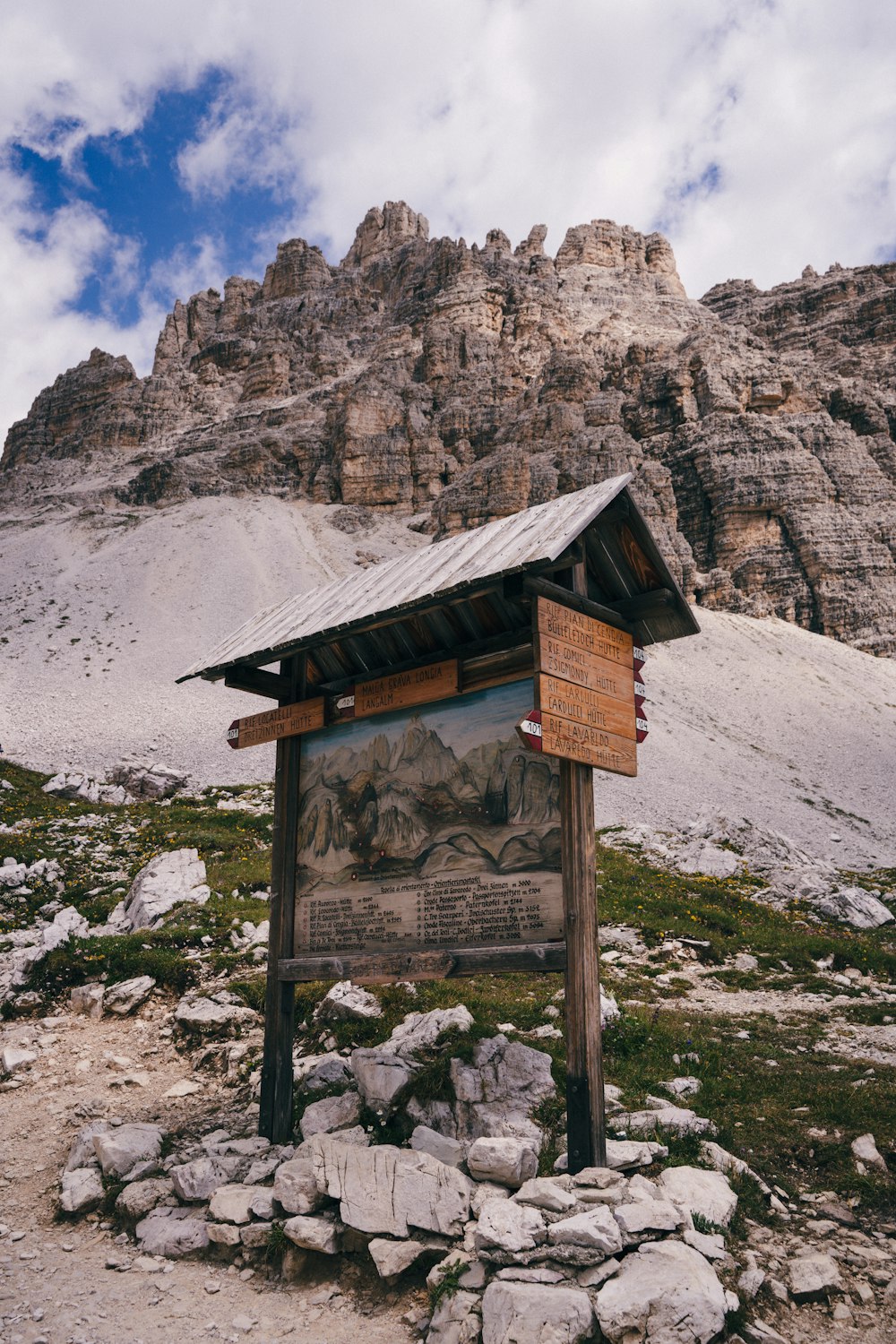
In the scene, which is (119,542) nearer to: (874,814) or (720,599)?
(720,599)

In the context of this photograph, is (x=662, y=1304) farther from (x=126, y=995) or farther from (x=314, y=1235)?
(x=126, y=995)

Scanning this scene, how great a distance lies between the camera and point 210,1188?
29.1 feet

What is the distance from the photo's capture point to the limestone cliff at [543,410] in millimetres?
87938

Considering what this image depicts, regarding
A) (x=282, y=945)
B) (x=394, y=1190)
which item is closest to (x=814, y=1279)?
(x=394, y=1190)

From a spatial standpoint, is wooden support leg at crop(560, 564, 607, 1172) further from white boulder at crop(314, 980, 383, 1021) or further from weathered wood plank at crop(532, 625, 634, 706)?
white boulder at crop(314, 980, 383, 1021)

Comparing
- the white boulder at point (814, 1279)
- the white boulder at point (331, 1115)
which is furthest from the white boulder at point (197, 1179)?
the white boulder at point (814, 1279)

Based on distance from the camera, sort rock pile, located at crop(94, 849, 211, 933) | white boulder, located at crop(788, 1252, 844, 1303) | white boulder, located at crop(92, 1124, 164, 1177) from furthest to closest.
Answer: rock pile, located at crop(94, 849, 211, 933) → white boulder, located at crop(92, 1124, 164, 1177) → white boulder, located at crop(788, 1252, 844, 1303)

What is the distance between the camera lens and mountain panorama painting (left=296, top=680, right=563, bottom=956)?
9070mm

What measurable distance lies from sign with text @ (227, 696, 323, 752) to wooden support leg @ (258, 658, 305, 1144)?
0.23 meters

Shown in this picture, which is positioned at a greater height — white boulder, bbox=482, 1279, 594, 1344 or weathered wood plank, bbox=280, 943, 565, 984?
weathered wood plank, bbox=280, 943, 565, 984

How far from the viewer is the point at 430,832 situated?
32.7 feet

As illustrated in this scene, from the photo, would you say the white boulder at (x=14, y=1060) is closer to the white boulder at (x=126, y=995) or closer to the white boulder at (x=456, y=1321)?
the white boulder at (x=126, y=995)

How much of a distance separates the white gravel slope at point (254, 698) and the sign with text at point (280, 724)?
25.4 meters

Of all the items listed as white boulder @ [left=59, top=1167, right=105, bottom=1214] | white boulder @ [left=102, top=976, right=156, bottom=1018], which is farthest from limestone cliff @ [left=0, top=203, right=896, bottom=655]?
white boulder @ [left=59, top=1167, right=105, bottom=1214]
